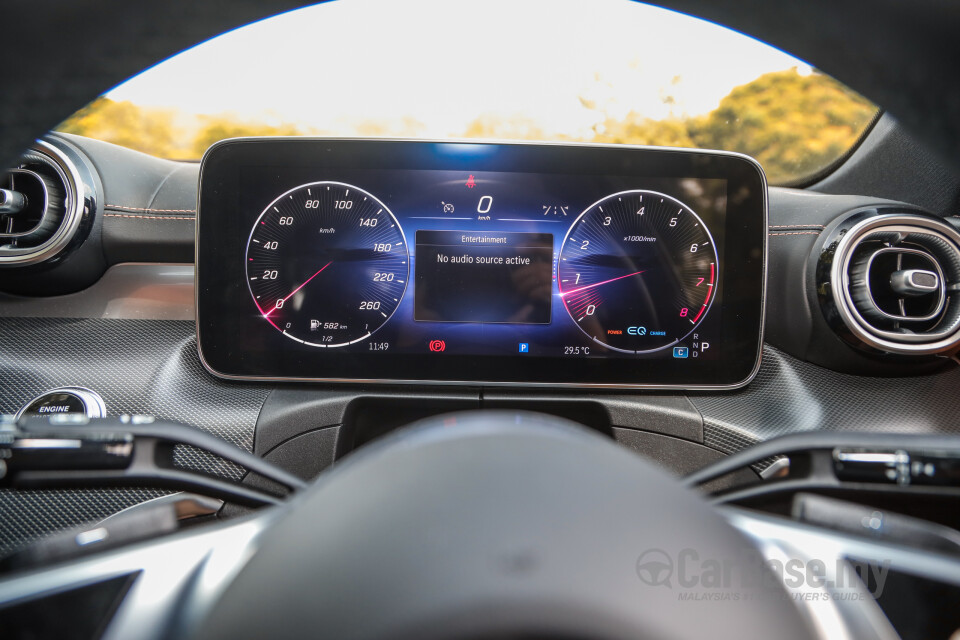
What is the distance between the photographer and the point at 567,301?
1.85m

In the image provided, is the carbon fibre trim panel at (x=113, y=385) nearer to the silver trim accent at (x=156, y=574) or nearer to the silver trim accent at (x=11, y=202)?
the silver trim accent at (x=11, y=202)

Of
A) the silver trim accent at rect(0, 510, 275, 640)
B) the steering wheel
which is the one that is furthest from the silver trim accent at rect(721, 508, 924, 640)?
the silver trim accent at rect(0, 510, 275, 640)

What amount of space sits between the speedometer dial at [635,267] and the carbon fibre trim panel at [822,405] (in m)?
0.27

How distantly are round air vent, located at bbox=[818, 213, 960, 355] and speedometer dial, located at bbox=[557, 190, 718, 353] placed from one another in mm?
316

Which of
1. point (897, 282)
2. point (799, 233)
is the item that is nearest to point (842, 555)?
point (897, 282)

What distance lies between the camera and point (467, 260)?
1.83 meters

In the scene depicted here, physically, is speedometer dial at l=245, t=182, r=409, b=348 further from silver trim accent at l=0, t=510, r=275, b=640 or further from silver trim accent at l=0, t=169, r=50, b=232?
silver trim accent at l=0, t=510, r=275, b=640

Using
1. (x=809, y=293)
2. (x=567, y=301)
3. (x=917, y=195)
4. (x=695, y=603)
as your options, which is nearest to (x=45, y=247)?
(x=567, y=301)

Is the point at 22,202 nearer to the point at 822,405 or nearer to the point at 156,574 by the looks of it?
the point at 156,574

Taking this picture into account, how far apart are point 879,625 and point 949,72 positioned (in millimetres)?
542

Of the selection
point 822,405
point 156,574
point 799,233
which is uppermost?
point 799,233

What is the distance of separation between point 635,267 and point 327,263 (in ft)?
2.73

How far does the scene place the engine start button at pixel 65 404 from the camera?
1688 millimetres

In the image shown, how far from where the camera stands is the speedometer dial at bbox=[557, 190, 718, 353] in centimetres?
183
